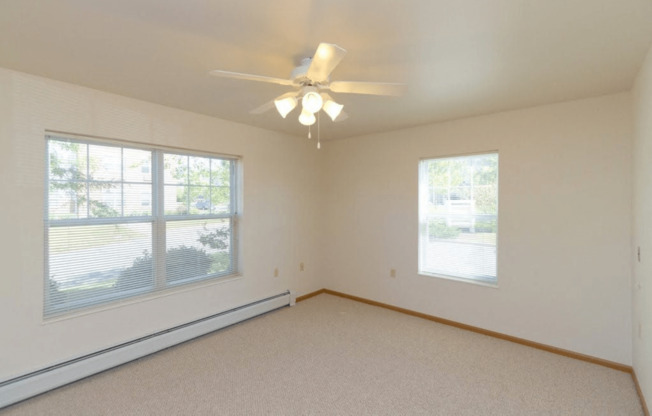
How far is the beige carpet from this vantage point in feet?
7.06

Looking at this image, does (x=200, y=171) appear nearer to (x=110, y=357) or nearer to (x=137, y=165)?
(x=137, y=165)

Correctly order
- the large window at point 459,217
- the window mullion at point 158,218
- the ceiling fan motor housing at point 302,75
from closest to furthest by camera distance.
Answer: the ceiling fan motor housing at point 302,75
the window mullion at point 158,218
the large window at point 459,217

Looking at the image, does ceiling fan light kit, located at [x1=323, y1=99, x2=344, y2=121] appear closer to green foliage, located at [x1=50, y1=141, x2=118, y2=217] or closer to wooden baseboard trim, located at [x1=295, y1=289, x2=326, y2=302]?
green foliage, located at [x1=50, y1=141, x2=118, y2=217]

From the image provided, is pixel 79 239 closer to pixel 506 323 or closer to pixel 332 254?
pixel 332 254

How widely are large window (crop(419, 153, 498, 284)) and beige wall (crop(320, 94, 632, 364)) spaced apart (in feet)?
0.40

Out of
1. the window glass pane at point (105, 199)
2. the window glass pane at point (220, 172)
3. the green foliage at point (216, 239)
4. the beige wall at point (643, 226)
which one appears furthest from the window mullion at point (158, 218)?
the beige wall at point (643, 226)

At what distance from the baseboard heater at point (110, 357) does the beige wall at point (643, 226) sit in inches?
137

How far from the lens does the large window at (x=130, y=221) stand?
2525 millimetres

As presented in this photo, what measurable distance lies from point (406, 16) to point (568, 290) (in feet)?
9.39

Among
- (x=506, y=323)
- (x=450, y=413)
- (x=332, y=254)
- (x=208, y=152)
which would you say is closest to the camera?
(x=450, y=413)

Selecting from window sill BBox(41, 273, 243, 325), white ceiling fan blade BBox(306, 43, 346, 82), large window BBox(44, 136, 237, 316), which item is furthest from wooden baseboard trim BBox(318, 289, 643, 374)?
white ceiling fan blade BBox(306, 43, 346, 82)

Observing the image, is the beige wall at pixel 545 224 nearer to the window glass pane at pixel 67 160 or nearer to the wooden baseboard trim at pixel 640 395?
the wooden baseboard trim at pixel 640 395

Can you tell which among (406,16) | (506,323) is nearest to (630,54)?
(406,16)

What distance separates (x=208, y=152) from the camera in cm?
→ 346
